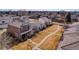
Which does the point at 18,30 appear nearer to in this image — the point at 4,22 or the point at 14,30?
the point at 14,30

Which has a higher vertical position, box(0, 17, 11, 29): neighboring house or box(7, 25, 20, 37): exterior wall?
box(0, 17, 11, 29): neighboring house

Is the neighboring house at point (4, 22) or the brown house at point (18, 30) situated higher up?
the neighboring house at point (4, 22)

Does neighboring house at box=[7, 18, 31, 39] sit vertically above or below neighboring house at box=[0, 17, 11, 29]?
below

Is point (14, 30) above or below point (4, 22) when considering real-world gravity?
below

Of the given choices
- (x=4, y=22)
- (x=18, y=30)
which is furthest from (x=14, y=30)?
(x=4, y=22)

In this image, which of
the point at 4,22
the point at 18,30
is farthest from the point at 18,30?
the point at 4,22

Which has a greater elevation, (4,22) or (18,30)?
(4,22)

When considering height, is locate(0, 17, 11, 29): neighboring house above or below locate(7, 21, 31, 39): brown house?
above

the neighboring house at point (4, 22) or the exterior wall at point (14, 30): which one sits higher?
the neighboring house at point (4, 22)
